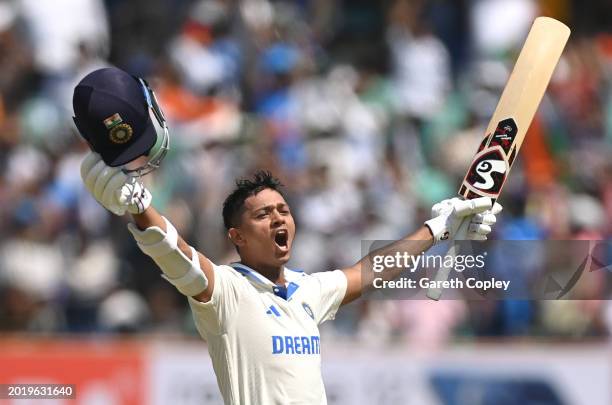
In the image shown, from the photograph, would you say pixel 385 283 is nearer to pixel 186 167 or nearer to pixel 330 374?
pixel 330 374

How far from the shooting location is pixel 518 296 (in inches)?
281

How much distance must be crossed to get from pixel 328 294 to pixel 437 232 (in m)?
0.55

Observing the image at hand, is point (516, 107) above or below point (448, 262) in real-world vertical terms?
above

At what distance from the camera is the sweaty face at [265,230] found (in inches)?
217

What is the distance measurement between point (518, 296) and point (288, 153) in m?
3.92

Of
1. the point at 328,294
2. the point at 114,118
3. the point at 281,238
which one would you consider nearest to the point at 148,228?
the point at 114,118

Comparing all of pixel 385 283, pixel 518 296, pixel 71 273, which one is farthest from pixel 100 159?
pixel 71 273

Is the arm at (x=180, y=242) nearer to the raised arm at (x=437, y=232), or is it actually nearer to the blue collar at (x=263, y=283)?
the blue collar at (x=263, y=283)

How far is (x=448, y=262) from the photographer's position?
19.5ft

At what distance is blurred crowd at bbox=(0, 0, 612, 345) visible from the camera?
9.72 m

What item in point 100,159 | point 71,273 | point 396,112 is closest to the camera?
point 100,159

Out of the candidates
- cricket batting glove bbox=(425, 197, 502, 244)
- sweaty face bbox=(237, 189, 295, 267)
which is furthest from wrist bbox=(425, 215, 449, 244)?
sweaty face bbox=(237, 189, 295, 267)

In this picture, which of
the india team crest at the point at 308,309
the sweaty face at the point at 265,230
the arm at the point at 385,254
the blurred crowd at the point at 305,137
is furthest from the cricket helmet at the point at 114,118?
the blurred crowd at the point at 305,137

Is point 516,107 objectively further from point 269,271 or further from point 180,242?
point 180,242
